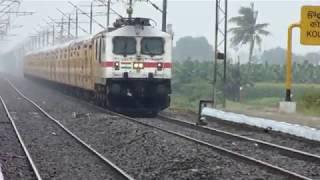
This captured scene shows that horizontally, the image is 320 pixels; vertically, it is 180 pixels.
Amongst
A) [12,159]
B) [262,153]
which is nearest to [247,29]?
[262,153]

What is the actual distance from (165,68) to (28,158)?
11.8 m

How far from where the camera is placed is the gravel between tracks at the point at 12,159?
11.1m

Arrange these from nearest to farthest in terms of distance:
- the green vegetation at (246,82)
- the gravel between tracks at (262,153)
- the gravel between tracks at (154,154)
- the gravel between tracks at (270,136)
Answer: the gravel between tracks at (154,154)
the gravel between tracks at (262,153)
the gravel between tracks at (270,136)
the green vegetation at (246,82)

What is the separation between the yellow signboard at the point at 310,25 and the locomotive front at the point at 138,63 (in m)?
4.87

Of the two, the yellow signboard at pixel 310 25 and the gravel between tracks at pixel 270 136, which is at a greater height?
the yellow signboard at pixel 310 25

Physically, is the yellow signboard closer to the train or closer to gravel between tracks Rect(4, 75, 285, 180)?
the train

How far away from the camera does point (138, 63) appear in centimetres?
2406

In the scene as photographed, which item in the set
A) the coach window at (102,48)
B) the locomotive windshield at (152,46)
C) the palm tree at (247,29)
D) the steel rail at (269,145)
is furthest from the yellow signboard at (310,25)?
the palm tree at (247,29)

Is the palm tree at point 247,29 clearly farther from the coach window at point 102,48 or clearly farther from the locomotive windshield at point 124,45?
the locomotive windshield at point 124,45

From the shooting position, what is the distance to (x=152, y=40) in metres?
24.4

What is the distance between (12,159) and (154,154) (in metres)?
2.82

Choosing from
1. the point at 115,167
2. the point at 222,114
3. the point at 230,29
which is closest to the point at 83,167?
the point at 115,167

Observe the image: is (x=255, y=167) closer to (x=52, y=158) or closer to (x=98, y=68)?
(x=52, y=158)

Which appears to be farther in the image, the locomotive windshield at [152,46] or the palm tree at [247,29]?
the palm tree at [247,29]
